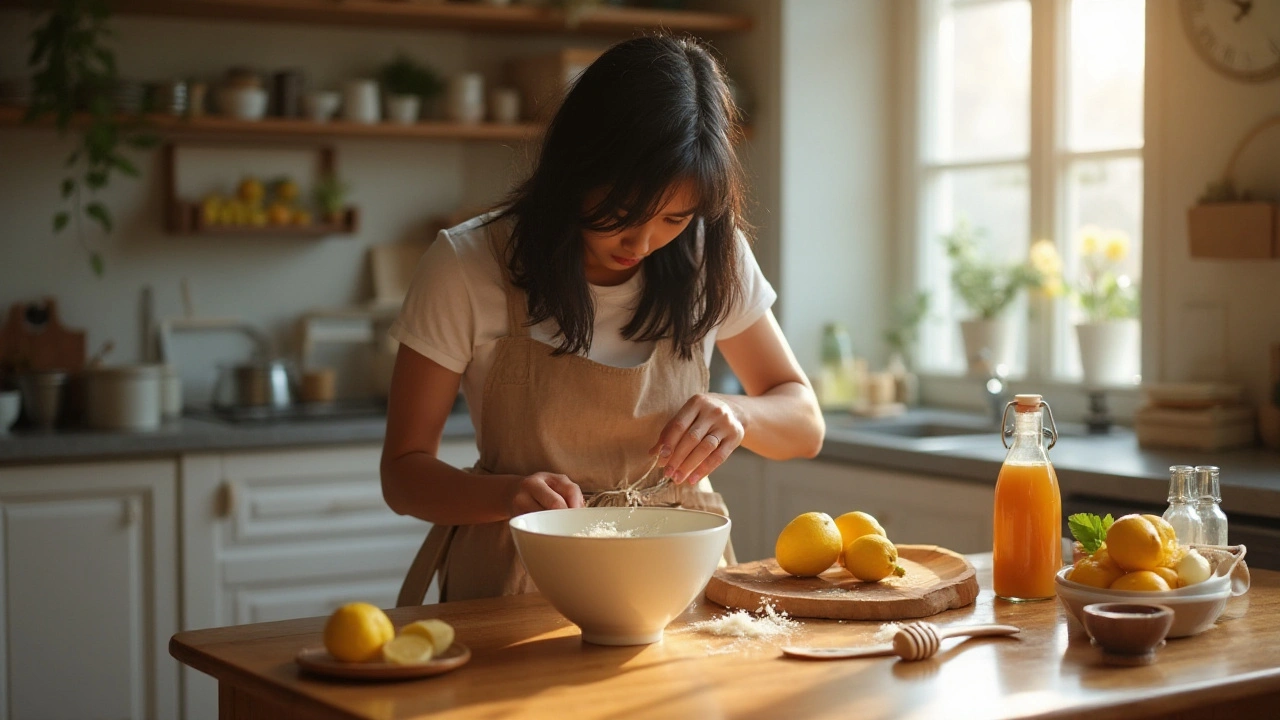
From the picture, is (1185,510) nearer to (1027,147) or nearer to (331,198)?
(1027,147)

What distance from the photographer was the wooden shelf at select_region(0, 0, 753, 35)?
3539 mm

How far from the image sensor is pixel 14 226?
3609mm

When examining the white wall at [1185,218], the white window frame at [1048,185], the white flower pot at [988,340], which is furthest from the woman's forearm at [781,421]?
the white flower pot at [988,340]

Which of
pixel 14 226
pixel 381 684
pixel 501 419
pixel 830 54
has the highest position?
pixel 830 54

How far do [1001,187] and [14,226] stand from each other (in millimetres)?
2636

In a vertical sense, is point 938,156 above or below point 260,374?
above

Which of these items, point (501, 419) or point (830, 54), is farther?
point (830, 54)

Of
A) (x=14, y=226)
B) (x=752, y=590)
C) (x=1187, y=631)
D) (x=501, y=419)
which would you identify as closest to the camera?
(x=1187, y=631)

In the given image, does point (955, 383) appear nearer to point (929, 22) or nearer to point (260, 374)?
point (929, 22)

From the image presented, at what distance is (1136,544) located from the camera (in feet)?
4.70

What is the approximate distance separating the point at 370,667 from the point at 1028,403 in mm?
754

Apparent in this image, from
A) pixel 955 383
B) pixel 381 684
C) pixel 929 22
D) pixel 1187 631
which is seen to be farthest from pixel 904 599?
pixel 929 22

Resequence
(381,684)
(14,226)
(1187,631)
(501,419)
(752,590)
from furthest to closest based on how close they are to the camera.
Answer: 1. (14,226)
2. (501,419)
3. (752,590)
4. (1187,631)
5. (381,684)

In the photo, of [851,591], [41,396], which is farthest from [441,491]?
[41,396]
